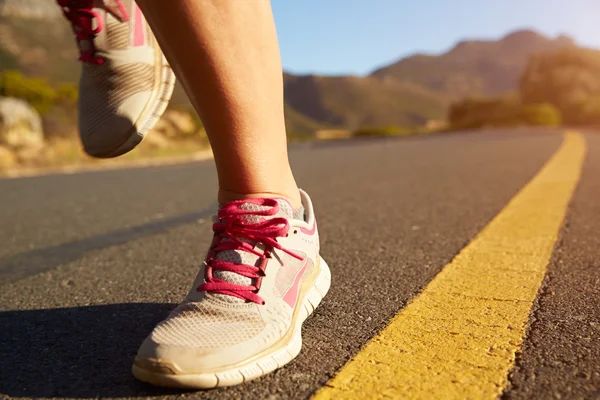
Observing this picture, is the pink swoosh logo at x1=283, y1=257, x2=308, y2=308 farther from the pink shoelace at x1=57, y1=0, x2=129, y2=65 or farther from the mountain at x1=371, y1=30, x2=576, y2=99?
the mountain at x1=371, y1=30, x2=576, y2=99

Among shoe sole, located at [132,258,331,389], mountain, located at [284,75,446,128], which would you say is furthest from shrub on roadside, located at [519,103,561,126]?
mountain, located at [284,75,446,128]

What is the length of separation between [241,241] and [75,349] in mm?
431

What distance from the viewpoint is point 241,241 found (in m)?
1.19

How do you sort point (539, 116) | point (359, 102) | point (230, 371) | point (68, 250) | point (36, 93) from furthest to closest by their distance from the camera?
point (359, 102), point (539, 116), point (36, 93), point (68, 250), point (230, 371)

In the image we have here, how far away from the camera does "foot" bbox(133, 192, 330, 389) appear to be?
1000mm

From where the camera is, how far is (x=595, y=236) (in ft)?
6.93

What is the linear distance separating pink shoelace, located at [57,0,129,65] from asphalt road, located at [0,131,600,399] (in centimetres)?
71

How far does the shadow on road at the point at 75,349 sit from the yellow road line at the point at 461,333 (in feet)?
1.24

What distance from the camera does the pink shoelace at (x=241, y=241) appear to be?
3.79ft

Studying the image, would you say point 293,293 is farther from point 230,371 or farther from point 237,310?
point 230,371

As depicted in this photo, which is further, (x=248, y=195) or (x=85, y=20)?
(x=85, y=20)

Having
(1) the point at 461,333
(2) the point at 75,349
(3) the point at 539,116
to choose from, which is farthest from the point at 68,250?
(3) the point at 539,116

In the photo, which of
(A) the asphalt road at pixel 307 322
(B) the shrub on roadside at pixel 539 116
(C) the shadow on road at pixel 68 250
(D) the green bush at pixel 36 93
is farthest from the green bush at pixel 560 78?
(C) the shadow on road at pixel 68 250

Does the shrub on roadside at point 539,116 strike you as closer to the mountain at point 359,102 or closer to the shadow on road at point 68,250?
the shadow on road at point 68,250
